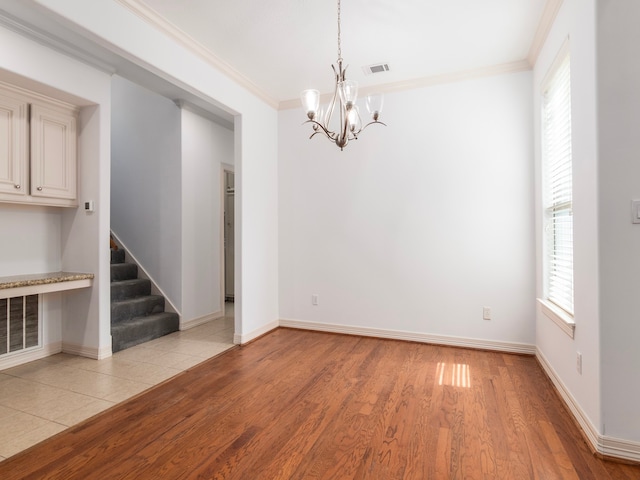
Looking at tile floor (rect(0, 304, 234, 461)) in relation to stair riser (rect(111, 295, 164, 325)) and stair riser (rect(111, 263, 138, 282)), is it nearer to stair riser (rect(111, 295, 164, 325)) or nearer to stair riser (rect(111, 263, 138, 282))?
stair riser (rect(111, 295, 164, 325))

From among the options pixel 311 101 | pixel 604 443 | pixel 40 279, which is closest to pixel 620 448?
pixel 604 443

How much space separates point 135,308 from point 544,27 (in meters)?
4.85

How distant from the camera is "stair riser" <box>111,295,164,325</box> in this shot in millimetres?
3853

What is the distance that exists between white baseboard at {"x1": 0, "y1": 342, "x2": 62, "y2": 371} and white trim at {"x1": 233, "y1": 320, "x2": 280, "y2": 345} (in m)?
1.75

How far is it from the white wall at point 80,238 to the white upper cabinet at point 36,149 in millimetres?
116

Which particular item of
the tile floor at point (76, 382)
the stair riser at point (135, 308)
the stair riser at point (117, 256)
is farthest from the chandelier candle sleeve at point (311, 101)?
the stair riser at point (117, 256)

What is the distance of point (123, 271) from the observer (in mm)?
4438

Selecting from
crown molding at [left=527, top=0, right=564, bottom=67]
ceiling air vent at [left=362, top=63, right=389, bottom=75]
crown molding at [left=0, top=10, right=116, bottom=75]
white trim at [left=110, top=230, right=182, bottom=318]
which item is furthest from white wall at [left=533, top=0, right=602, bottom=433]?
white trim at [left=110, top=230, right=182, bottom=318]

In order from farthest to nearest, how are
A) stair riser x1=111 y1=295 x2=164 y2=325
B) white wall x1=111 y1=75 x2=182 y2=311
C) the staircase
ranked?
1. white wall x1=111 y1=75 x2=182 y2=311
2. stair riser x1=111 y1=295 x2=164 y2=325
3. the staircase

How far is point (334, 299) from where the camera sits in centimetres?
422

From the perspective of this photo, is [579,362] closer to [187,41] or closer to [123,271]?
[187,41]

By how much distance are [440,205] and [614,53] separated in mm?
1989

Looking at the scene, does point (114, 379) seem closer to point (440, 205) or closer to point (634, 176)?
point (440, 205)

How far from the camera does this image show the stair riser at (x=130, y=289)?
4105 mm
